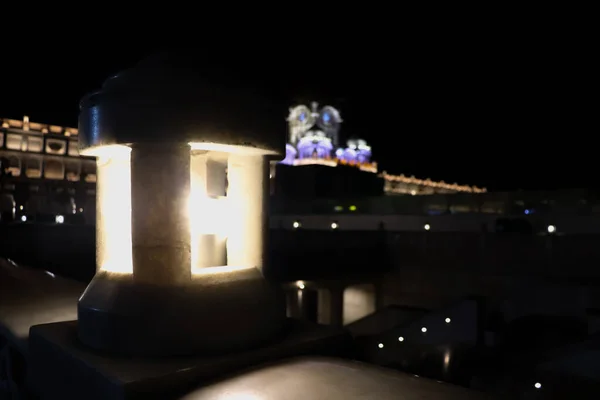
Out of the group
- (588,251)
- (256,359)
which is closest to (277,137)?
(256,359)

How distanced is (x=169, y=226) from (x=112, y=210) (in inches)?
49.8

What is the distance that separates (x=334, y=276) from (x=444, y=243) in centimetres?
474

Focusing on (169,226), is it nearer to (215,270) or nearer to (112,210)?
(215,270)

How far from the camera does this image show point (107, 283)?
436cm

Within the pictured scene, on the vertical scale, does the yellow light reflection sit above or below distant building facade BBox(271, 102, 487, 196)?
below

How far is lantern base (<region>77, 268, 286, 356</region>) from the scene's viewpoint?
3.97 m

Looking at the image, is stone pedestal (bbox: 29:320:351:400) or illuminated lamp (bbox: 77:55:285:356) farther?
illuminated lamp (bbox: 77:55:285:356)

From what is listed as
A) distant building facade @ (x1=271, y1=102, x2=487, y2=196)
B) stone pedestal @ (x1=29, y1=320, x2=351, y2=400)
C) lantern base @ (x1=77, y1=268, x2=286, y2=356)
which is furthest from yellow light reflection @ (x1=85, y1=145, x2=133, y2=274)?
distant building facade @ (x1=271, y1=102, x2=487, y2=196)

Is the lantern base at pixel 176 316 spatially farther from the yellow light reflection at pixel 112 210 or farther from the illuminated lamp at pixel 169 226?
the yellow light reflection at pixel 112 210

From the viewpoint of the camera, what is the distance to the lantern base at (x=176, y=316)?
13.0ft

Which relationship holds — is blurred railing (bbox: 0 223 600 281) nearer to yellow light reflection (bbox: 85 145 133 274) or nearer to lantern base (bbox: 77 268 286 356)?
yellow light reflection (bbox: 85 145 133 274)

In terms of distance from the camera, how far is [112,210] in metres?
5.02

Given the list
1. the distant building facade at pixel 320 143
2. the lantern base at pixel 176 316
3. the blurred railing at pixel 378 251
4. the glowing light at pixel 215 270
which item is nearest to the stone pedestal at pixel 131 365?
the lantern base at pixel 176 316

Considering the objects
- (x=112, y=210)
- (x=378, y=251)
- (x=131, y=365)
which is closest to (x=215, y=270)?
(x=131, y=365)
